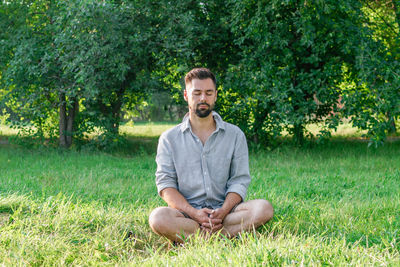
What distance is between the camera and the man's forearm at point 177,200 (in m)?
3.90

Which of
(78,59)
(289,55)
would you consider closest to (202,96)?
(289,55)

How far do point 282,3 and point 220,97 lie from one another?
3.26 m

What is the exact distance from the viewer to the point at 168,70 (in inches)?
437

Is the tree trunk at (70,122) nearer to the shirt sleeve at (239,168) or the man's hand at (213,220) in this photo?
the shirt sleeve at (239,168)

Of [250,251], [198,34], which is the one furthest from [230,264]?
[198,34]

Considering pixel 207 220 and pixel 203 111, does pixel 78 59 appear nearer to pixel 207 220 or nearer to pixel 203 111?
pixel 203 111

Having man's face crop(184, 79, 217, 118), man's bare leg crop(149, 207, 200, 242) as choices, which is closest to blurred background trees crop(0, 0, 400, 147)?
man's face crop(184, 79, 217, 118)

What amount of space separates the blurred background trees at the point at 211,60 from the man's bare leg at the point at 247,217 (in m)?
5.47

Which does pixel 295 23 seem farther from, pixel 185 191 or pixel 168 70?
pixel 185 191

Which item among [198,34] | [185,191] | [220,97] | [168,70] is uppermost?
[198,34]

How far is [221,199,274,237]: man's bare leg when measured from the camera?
156 inches

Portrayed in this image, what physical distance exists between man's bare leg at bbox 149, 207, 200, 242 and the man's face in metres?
0.99

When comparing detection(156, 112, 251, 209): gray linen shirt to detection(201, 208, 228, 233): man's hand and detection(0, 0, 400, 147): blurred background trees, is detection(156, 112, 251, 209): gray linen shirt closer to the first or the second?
detection(201, 208, 228, 233): man's hand

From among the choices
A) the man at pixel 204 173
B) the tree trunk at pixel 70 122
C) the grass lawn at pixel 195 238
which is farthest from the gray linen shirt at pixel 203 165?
the tree trunk at pixel 70 122
